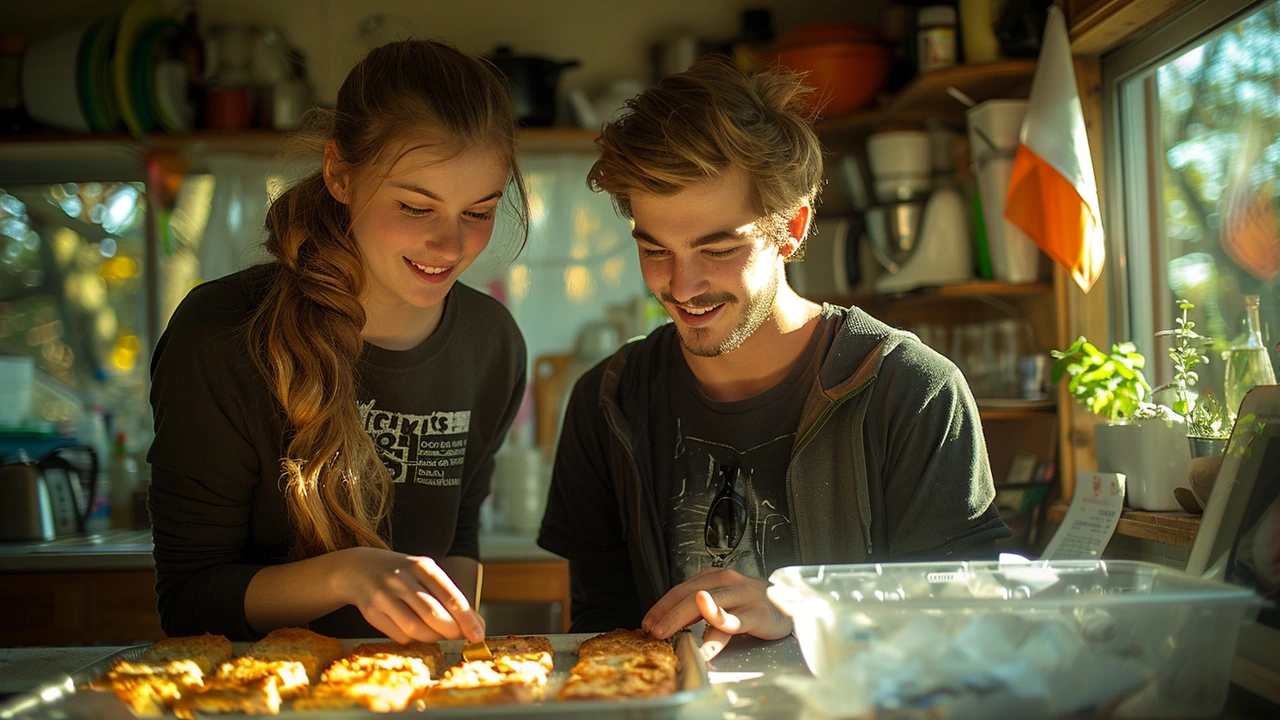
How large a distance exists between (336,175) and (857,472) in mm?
829

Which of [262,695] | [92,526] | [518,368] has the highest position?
[518,368]

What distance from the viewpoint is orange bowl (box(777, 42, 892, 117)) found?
2.75 metres

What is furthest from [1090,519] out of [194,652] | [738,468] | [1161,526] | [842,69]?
[842,69]

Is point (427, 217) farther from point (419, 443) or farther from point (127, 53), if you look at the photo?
point (127, 53)

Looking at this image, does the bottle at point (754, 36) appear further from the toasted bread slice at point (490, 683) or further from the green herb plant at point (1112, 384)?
the toasted bread slice at point (490, 683)

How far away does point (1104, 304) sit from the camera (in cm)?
223

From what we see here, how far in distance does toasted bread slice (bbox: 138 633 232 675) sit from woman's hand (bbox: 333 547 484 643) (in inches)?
5.6

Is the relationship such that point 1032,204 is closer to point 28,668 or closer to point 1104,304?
point 1104,304

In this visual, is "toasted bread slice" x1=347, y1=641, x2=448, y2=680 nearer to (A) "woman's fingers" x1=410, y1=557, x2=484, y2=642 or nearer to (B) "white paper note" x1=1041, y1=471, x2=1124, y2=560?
(A) "woman's fingers" x1=410, y1=557, x2=484, y2=642

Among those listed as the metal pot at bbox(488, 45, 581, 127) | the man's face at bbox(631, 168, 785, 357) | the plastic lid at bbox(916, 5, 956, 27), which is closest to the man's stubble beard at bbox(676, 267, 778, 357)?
the man's face at bbox(631, 168, 785, 357)

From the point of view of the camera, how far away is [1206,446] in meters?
1.41

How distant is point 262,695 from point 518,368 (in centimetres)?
87

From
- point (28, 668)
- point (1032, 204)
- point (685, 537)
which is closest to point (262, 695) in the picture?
point (28, 668)

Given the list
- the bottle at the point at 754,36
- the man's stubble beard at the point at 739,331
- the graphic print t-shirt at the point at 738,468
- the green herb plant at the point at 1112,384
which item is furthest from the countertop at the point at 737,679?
the bottle at the point at 754,36
